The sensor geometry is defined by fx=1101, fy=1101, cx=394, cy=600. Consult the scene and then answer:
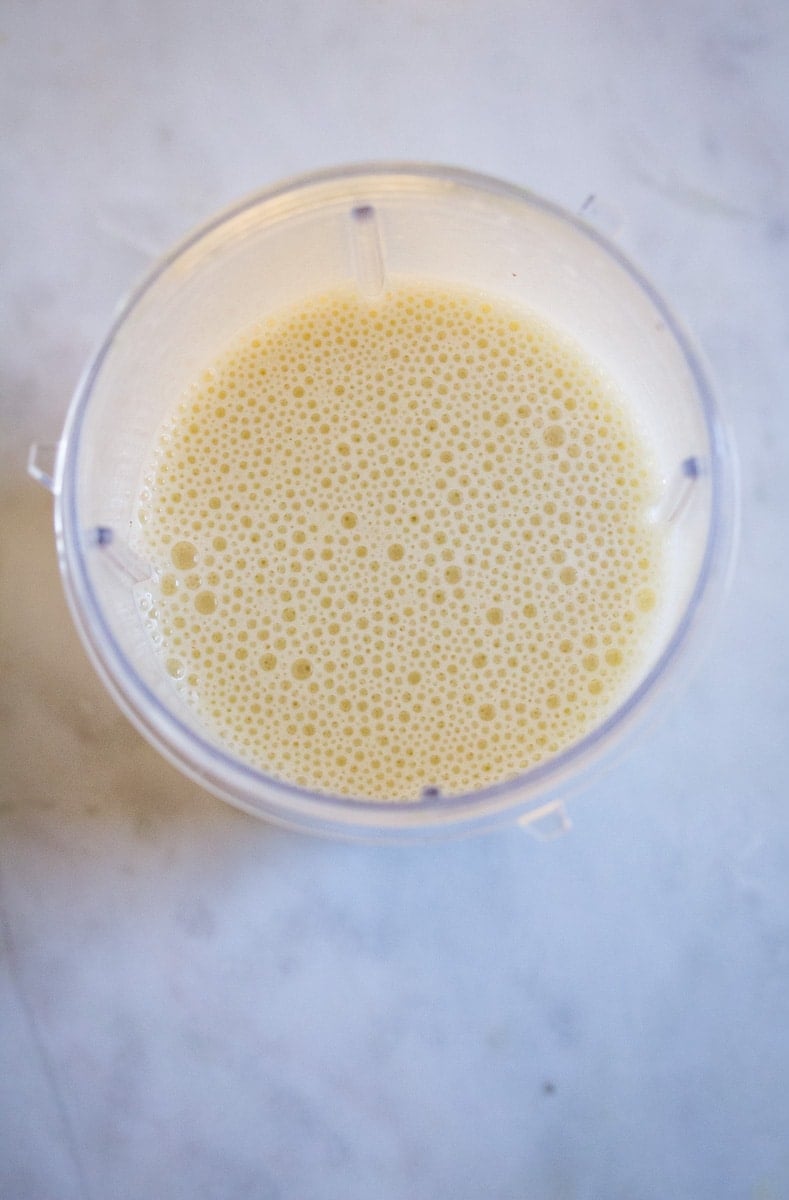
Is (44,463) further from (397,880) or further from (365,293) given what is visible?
(397,880)

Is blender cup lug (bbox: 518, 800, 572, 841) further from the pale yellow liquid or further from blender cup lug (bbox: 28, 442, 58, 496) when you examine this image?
blender cup lug (bbox: 28, 442, 58, 496)

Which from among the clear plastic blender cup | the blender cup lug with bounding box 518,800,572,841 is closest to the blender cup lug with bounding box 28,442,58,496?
the clear plastic blender cup

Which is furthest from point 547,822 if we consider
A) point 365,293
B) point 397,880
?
point 365,293

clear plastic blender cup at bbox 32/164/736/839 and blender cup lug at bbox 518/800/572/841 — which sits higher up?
clear plastic blender cup at bbox 32/164/736/839

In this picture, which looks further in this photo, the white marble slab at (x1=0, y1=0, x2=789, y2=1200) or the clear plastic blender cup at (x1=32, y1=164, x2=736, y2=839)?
the white marble slab at (x1=0, y1=0, x2=789, y2=1200)

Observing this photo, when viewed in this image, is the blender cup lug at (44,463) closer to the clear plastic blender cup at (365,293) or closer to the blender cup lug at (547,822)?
the clear plastic blender cup at (365,293)

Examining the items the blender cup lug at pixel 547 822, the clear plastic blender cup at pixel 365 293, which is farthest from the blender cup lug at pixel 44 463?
the blender cup lug at pixel 547 822

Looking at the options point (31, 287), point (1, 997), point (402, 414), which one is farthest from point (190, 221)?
point (1, 997)
